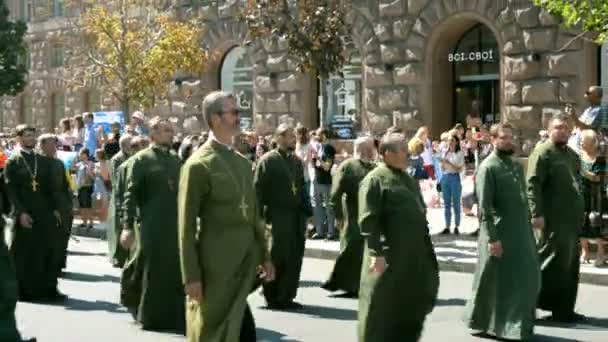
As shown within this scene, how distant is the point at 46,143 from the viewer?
1394cm

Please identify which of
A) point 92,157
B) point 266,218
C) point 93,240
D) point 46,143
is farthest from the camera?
point 92,157

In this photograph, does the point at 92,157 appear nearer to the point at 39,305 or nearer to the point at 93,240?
the point at 93,240

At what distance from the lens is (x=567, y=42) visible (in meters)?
24.0

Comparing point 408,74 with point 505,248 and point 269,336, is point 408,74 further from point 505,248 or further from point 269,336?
point 505,248

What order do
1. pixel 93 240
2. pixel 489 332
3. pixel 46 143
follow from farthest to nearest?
pixel 93 240, pixel 46 143, pixel 489 332

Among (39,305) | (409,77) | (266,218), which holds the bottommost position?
(39,305)

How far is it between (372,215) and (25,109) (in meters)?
39.9

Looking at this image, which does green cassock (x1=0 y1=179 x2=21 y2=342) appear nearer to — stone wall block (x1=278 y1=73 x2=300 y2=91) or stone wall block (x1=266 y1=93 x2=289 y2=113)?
stone wall block (x1=278 y1=73 x2=300 y2=91)

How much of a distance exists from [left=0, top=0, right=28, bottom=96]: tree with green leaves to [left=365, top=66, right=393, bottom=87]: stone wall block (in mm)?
21376

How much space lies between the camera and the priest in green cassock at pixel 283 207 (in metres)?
12.9

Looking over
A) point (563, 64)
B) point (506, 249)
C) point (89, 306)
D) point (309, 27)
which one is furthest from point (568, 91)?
point (506, 249)

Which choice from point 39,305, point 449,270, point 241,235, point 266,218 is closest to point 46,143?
point 39,305

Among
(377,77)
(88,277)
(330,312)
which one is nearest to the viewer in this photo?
(330,312)

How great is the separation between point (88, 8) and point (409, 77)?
33.4ft
